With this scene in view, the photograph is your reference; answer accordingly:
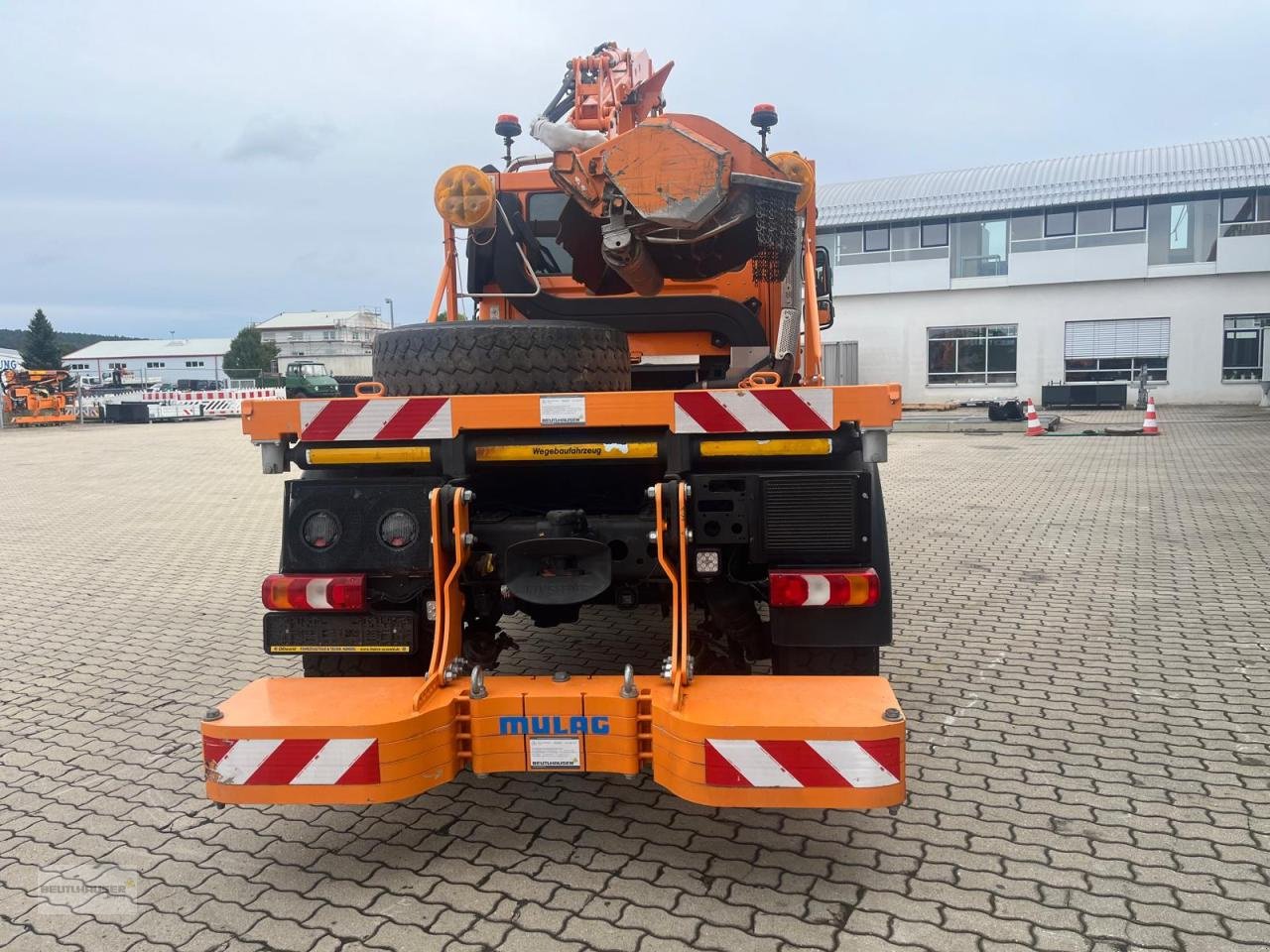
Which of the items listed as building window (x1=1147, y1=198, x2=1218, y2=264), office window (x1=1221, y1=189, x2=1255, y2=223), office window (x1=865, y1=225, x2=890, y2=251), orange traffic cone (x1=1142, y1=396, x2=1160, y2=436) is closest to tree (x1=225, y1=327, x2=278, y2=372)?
office window (x1=865, y1=225, x2=890, y2=251)

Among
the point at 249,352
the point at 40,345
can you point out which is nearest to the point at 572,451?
the point at 40,345

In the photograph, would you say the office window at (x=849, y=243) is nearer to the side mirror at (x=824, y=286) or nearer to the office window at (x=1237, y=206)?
the office window at (x=1237, y=206)

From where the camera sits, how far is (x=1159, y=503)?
1050cm

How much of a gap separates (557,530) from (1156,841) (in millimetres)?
2284

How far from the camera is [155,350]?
102 m

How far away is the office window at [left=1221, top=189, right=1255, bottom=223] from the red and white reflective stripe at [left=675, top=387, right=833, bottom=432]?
33555 mm

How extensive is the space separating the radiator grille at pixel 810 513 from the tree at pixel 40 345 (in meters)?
69.2

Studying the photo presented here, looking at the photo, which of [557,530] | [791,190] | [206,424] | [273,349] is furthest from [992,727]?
[273,349]

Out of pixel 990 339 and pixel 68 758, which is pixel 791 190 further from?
pixel 990 339

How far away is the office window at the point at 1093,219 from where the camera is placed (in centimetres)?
3120

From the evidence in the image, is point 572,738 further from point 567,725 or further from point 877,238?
point 877,238

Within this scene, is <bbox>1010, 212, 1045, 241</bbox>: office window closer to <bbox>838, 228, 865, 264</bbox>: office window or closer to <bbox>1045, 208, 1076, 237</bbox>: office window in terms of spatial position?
<bbox>1045, 208, 1076, 237</bbox>: office window

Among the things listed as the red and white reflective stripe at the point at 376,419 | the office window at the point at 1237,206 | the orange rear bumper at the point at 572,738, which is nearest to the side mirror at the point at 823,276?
the red and white reflective stripe at the point at 376,419

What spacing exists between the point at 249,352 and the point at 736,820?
92.6m
